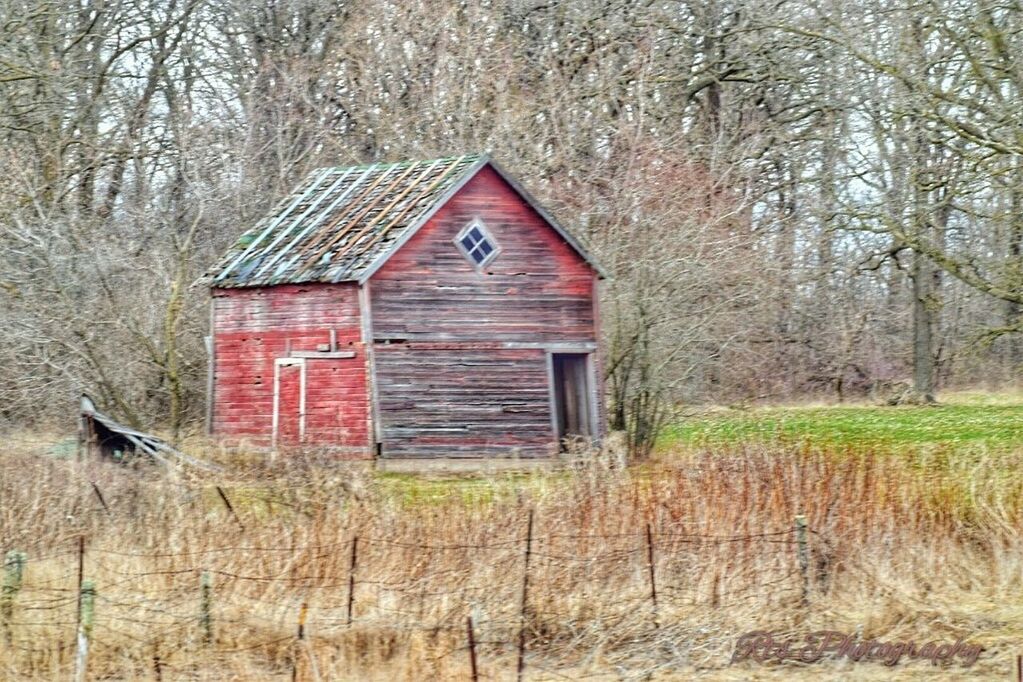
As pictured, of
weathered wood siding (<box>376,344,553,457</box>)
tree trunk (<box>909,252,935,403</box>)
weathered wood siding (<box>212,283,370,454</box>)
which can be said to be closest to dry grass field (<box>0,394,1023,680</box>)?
weathered wood siding (<box>376,344,553,457</box>)

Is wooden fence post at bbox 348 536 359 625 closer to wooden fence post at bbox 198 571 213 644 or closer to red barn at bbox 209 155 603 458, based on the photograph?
wooden fence post at bbox 198 571 213 644

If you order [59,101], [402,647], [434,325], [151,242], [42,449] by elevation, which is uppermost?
[59,101]

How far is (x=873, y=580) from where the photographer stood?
41.7 feet

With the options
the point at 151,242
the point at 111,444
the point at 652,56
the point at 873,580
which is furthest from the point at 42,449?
the point at 652,56

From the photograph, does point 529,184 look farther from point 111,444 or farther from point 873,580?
point 873,580

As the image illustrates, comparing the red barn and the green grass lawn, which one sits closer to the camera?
the green grass lawn

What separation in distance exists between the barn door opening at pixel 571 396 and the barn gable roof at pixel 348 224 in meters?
1.62

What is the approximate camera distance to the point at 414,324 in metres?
23.5

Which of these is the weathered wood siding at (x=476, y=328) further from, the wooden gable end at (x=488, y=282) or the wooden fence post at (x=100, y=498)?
the wooden fence post at (x=100, y=498)

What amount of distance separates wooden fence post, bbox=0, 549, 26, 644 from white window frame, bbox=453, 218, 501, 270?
12665 millimetres

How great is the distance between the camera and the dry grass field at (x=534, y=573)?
36.8ft

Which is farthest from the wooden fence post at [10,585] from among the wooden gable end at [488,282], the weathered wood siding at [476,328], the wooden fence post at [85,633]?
the wooden gable end at [488,282]

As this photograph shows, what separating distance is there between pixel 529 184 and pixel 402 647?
62.4 feet

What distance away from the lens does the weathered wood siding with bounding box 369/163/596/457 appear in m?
23.3
